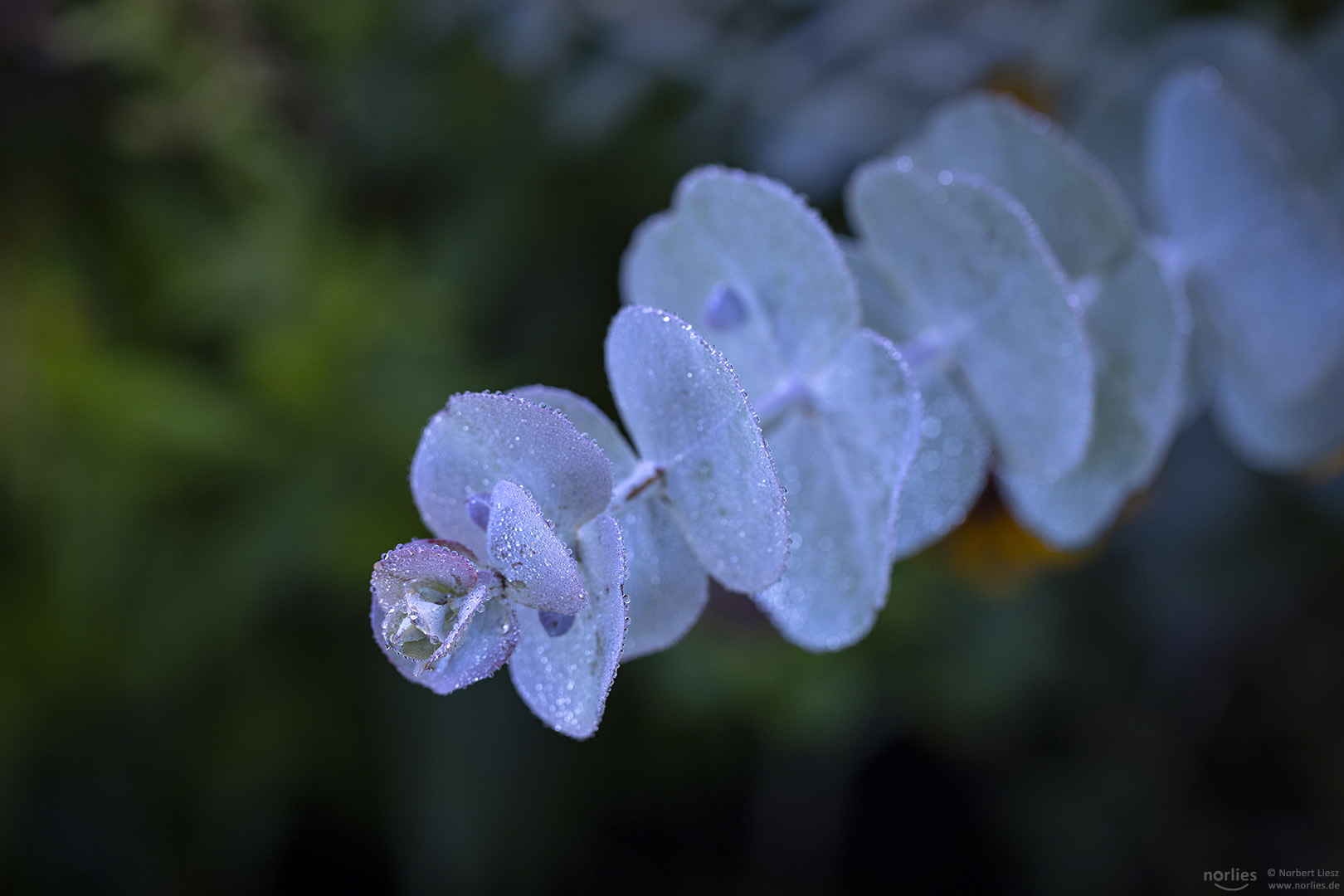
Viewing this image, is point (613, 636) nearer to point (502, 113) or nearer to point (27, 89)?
point (502, 113)

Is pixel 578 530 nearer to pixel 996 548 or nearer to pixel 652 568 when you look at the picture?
pixel 652 568

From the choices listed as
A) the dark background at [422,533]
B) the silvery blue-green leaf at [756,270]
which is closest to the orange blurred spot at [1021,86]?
the dark background at [422,533]

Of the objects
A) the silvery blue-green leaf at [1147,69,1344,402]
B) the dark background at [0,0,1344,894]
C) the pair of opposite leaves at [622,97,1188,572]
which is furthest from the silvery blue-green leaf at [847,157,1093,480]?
the dark background at [0,0,1344,894]

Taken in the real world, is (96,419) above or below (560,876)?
above

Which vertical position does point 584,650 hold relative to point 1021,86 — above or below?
below

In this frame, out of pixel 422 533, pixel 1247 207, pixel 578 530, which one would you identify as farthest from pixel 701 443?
pixel 422 533

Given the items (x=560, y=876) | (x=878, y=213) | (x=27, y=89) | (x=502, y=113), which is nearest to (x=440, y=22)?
(x=502, y=113)

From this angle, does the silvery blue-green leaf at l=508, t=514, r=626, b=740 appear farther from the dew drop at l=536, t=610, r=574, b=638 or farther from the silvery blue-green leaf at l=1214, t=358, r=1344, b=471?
the silvery blue-green leaf at l=1214, t=358, r=1344, b=471
